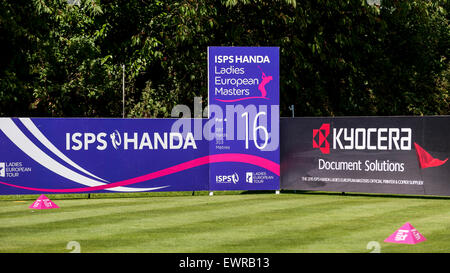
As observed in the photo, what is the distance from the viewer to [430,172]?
1795cm

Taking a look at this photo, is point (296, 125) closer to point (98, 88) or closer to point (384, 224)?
point (384, 224)

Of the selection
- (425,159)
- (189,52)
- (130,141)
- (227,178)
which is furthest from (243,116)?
(189,52)

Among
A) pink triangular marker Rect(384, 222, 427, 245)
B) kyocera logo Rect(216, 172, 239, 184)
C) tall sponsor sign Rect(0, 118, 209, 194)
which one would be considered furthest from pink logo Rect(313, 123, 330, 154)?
pink triangular marker Rect(384, 222, 427, 245)

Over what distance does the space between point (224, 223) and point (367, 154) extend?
6.57 meters

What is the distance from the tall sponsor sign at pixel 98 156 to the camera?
18.4 m

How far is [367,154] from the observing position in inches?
739

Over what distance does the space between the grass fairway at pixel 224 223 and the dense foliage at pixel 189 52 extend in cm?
942

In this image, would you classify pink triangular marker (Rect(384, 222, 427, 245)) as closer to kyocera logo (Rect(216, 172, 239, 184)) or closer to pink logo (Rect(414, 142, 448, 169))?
pink logo (Rect(414, 142, 448, 169))

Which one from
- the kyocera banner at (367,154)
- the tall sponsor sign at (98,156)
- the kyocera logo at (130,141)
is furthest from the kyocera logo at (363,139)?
the kyocera logo at (130,141)

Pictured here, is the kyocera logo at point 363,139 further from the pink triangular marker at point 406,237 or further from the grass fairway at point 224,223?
the pink triangular marker at point 406,237

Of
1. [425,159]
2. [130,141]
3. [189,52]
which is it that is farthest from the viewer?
[189,52]

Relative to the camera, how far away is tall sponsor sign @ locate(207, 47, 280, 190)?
1916 cm

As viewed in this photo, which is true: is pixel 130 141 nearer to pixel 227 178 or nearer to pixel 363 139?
pixel 227 178

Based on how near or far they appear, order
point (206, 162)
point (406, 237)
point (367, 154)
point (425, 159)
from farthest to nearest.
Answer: point (206, 162), point (367, 154), point (425, 159), point (406, 237)
